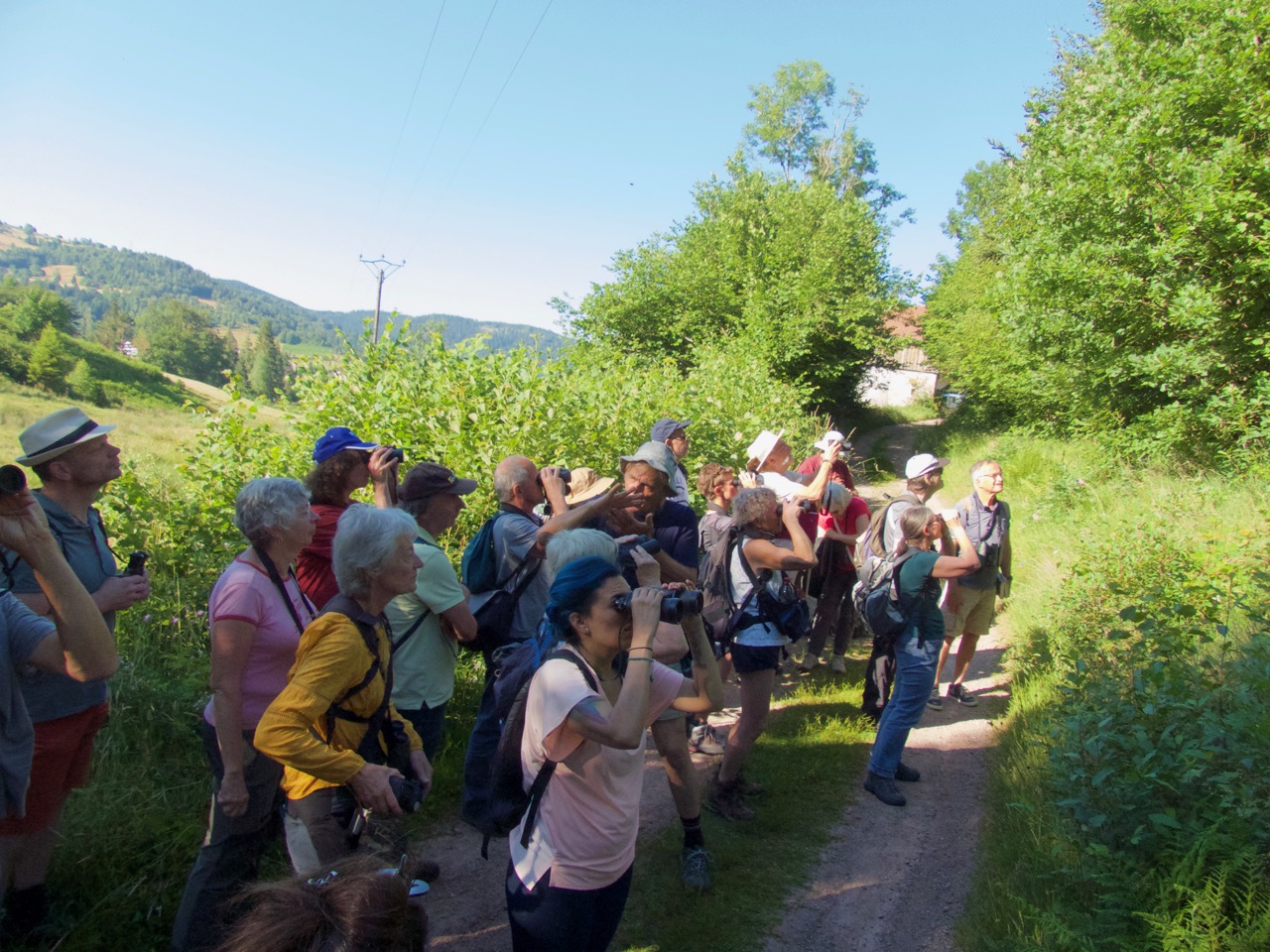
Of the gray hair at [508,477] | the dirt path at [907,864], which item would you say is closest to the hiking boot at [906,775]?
the dirt path at [907,864]

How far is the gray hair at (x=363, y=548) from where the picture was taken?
Answer: 238cm

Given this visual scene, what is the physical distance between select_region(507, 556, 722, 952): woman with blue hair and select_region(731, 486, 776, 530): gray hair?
206 cm

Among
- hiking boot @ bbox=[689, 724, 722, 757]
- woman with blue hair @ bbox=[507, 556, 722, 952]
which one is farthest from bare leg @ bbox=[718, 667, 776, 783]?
woman with blue hair @ bbox=[507, 556, 722, 952]

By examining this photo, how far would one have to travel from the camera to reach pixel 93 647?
2225 mm

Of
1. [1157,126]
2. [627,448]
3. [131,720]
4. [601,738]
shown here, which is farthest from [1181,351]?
[131,720]

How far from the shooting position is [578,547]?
2533 mm

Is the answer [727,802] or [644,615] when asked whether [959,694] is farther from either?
[644,615]

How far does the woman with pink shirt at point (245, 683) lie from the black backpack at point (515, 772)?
864 millimetres

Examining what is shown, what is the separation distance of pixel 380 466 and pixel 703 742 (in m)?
2.95

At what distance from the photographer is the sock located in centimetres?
380

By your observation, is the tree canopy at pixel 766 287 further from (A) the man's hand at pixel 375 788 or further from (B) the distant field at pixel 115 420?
(A) the man's hand at pixel 375 788

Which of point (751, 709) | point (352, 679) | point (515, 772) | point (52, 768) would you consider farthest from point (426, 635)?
point (751, 709)

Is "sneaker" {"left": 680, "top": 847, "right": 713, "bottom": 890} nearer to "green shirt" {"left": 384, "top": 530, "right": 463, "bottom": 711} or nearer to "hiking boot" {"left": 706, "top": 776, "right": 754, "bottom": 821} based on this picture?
"hiking boot" {"left": 706, "top": 776, "right": 754, "bottom": 821}

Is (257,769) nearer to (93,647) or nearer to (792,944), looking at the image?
(93,647)
